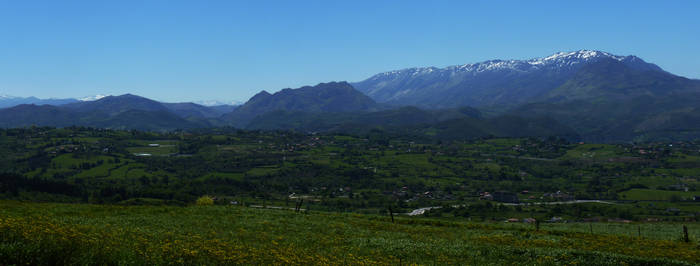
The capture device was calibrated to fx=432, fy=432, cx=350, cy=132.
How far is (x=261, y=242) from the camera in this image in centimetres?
2838

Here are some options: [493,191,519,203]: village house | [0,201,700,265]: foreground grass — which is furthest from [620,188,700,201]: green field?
[0,201,700,265]: foreground grass

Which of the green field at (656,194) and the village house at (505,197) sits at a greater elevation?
the green field at (656,194)

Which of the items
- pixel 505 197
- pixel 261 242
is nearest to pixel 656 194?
pixel 505 197

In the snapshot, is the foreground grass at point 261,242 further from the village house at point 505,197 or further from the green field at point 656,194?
the green field at point 656,194

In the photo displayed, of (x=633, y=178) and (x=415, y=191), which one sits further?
(x=633, y=178)

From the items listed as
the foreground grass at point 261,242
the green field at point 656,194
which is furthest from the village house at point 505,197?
the foreground grass at point 261,242

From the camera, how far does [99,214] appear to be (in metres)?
38.1

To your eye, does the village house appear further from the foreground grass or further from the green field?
the foreground grass

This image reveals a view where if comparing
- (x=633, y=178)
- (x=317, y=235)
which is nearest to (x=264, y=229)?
(x=317, y=235)

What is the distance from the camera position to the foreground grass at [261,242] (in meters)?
16.2

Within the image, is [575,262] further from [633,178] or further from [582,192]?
[633,178]

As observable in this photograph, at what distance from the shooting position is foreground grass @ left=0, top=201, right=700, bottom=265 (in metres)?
16.2

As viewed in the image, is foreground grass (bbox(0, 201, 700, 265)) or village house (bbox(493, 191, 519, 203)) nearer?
foreground grass (bbox(0, 201, 700, 265))

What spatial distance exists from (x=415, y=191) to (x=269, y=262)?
162786 millimetres
